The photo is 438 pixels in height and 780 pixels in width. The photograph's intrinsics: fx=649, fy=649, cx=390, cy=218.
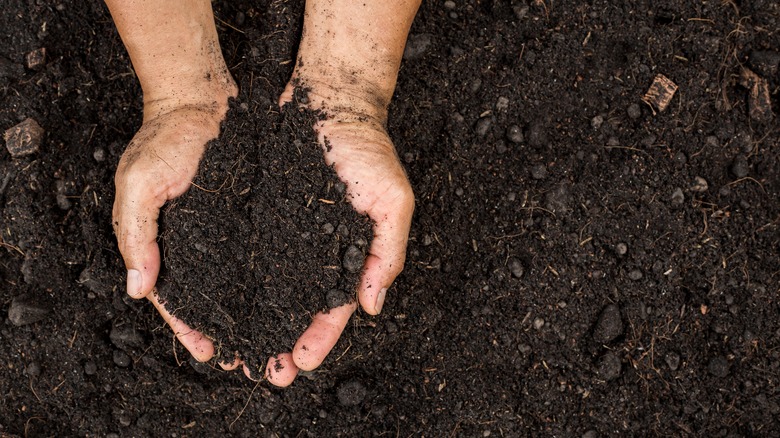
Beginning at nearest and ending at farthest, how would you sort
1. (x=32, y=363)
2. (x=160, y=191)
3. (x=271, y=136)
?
1. (x=160, y=191)
2. (x=271, y=136)
3. (x=32, y=363)

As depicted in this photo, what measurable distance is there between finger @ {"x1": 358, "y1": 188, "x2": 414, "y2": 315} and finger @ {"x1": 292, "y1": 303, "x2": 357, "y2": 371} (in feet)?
0.19

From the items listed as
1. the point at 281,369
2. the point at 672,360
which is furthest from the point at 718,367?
the point at 281,369

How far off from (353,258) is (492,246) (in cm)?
48

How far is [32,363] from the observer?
1802mm

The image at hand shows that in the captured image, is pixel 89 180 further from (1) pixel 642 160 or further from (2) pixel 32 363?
(1) pixel 642 160

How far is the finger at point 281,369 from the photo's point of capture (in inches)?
63.1

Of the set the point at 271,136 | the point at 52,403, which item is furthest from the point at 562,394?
the point at 52,403

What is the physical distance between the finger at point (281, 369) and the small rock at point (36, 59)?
3.47 feet

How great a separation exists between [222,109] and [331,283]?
54cm

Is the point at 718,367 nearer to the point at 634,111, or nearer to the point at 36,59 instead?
the point at 634,111

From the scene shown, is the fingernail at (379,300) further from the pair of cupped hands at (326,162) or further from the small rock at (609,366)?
the small rock at (609,366)

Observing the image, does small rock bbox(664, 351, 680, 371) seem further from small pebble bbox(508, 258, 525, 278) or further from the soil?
small pebble bbox(508, 258, 525, 278)

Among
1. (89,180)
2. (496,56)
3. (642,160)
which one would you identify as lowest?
(89,180)

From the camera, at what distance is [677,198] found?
6.11ft
